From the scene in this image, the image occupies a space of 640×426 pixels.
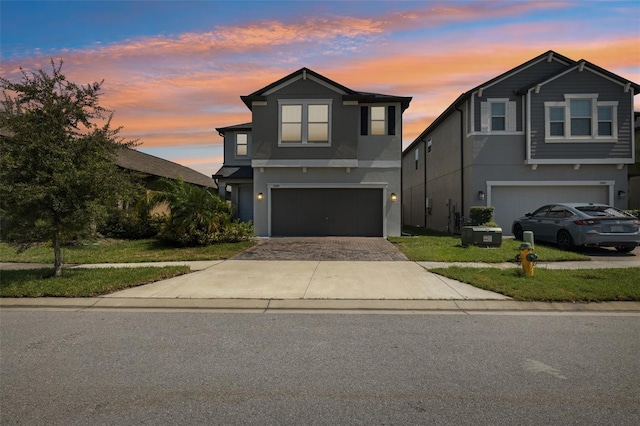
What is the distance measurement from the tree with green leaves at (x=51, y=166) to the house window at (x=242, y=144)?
1551 cm

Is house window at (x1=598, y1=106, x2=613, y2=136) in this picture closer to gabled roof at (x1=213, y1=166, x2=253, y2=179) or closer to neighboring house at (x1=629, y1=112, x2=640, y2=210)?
neighboring house at (x1=629, y1=112, x2=640, y2=210)

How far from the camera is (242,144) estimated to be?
24.8 m

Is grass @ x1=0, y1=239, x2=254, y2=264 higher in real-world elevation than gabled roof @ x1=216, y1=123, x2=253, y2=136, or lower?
lower

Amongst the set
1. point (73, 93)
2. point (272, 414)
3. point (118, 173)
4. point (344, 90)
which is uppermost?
point (344, 90)

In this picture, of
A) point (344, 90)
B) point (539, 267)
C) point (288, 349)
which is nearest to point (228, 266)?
point (288, 349)

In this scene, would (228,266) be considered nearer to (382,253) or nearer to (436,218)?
(382,253)

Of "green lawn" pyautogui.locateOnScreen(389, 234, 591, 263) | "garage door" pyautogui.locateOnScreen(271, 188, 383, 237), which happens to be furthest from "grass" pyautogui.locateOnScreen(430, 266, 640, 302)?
"garage door" pyautogui.locateOnScreen(271, 188, 383, 237)

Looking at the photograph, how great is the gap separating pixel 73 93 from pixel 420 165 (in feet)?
77.2

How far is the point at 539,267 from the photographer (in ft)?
33.3

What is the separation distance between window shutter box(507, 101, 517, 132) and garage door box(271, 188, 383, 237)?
248 inches

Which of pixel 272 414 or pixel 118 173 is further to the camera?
pixel 118 173

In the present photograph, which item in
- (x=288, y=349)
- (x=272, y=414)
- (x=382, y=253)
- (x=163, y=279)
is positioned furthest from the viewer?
(x=382, y=253)

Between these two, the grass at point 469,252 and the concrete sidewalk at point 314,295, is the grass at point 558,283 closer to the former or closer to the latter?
the concrete sidewalk at point 314,295

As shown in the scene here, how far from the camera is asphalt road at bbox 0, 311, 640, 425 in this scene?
134 inches
